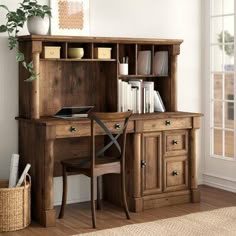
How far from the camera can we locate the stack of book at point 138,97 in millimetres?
5340

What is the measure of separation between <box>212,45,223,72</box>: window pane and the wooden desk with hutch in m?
0.77

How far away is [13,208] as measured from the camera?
4.60 m

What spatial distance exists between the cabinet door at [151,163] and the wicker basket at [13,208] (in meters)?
1.14

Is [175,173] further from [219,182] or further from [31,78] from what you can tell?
[31,78]

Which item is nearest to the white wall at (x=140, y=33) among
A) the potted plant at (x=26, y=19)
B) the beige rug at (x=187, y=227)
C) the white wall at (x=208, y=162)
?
the white wall at (x=208, y=162)

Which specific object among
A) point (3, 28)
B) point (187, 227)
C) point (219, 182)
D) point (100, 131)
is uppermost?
point (3, 28)

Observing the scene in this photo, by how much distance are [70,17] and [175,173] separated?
1.76 metres

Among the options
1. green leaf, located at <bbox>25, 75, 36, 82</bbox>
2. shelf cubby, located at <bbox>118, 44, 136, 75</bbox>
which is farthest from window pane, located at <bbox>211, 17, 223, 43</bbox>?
green leaf, located at <bbox>25, 75, 36, 82</bbox>

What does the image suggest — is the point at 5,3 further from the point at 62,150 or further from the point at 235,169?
the point at 235,169

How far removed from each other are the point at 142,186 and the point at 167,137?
0.52 metres

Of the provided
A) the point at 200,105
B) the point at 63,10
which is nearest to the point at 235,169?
the point at 200,105

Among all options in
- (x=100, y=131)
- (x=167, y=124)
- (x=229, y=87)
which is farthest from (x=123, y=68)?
(x=229, y=87)

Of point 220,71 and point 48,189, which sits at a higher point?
point 220,71

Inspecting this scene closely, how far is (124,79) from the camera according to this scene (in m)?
5.65
